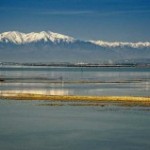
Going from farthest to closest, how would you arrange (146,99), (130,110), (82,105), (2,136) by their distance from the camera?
(146,99) < (82,105) < (130,110) < (2,136)

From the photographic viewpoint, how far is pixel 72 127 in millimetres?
31062

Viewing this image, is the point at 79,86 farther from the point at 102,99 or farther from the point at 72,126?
the point at 72,126

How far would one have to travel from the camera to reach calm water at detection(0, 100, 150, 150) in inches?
1024

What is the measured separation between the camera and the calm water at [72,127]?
26.0m

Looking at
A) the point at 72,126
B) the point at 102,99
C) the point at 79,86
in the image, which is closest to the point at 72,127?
A: the point at 72,126

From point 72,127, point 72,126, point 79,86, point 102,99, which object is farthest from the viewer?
point 79,86

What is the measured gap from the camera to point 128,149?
24984 millimetres

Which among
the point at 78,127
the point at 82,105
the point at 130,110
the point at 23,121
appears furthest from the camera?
the point at 82,105

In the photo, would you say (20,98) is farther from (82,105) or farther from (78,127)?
(78,127)

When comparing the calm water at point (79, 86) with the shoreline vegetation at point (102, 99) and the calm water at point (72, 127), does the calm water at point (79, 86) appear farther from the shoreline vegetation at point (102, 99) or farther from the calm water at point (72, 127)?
the calm water at point (72, 127)

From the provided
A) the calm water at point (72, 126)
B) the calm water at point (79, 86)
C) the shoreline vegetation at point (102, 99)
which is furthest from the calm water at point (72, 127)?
the calm water at point (79, 86)

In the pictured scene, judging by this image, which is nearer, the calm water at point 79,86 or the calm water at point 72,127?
the calm water at point 72,127

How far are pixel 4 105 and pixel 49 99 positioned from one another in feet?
17.0

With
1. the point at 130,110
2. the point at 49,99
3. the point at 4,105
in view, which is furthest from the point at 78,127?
the point at 49,99
